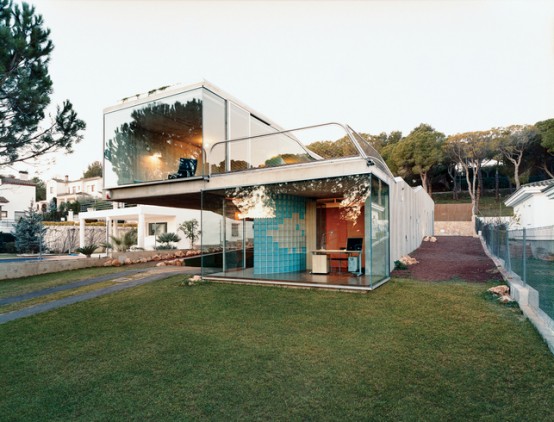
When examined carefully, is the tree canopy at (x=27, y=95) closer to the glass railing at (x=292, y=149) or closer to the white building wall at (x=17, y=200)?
the glass railing at (x=292, y=149)

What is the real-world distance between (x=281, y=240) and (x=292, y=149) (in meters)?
3.02

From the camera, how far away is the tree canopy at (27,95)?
30.6 feet

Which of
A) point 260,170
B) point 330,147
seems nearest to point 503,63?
point 330,147

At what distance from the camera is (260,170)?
9477 millimetres

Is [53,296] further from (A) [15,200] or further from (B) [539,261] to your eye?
(A) [15,200]

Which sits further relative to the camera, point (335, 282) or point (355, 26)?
point (355, 26)

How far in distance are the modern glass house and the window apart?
46.0ft

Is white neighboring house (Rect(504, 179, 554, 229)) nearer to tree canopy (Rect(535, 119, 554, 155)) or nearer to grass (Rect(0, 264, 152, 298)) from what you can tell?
grass (Rect(0, 264, 152, 298))

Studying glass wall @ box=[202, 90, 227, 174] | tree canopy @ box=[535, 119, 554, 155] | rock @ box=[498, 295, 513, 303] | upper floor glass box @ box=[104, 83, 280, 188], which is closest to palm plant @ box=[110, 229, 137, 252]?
upper floor glass box @ box=[104, 83, 280, 188]

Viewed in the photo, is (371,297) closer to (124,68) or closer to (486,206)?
(124,68)

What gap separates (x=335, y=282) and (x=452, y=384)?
5.04m

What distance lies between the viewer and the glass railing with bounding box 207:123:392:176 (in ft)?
27.0

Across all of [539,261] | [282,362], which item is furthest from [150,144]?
[539,261]

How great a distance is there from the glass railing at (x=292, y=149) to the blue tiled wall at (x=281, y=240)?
1.49m
